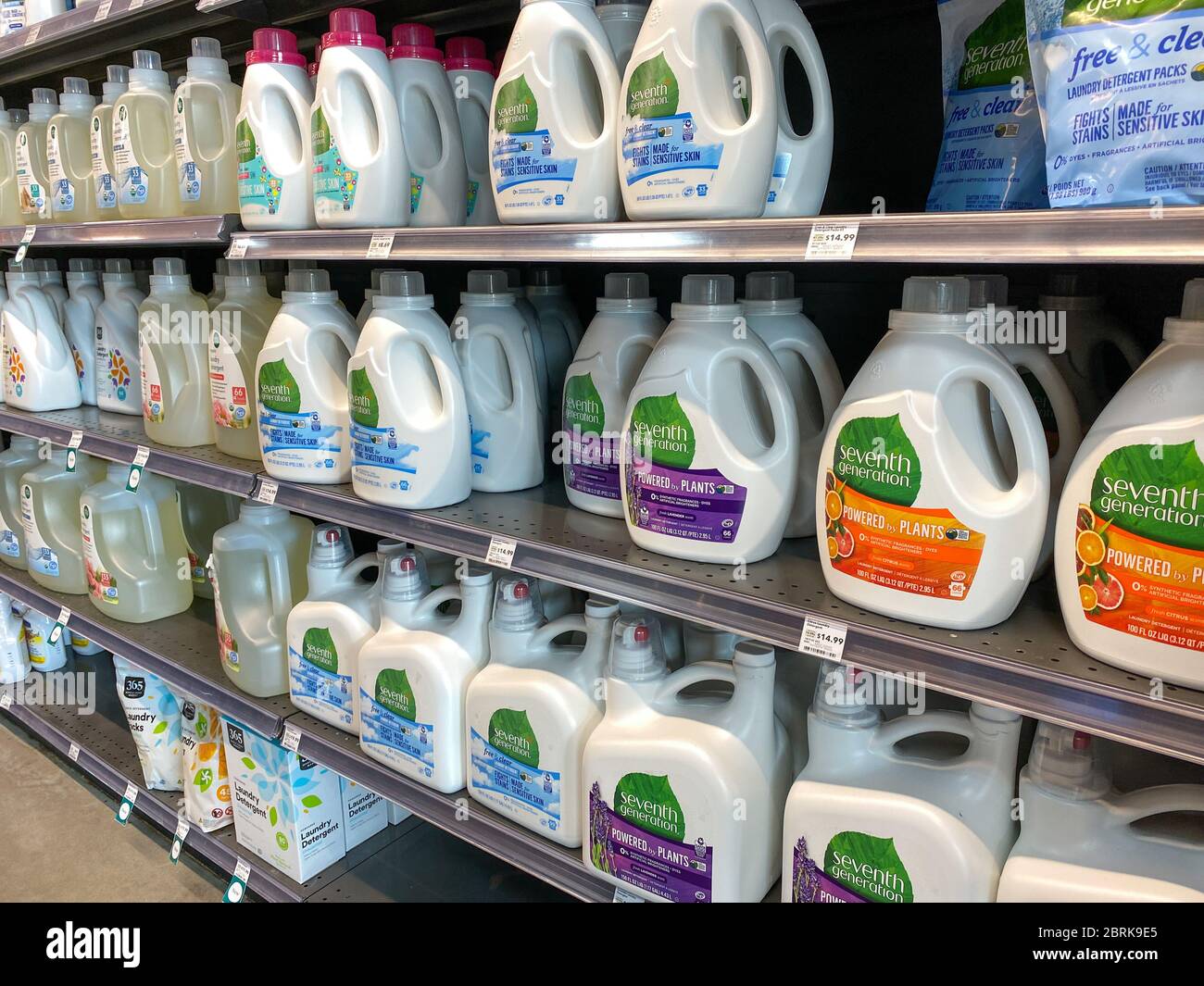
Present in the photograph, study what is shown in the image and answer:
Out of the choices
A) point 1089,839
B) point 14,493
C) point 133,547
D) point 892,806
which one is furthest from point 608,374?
point 14,493

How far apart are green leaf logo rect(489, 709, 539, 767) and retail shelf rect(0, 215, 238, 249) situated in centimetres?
100

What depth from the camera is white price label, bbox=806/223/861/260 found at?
88 centimetres

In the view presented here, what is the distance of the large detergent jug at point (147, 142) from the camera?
6.17 ft

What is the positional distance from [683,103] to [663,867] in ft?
3.28

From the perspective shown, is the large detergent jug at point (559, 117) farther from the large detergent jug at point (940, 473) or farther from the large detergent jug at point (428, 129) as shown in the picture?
the large detergent jug at point (940, 473)

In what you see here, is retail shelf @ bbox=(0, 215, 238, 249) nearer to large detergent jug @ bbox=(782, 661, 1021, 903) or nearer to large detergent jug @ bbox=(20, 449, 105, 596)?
large detergent jug @ bbox=(20, 449, 105, 596)

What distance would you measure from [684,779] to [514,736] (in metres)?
0.32

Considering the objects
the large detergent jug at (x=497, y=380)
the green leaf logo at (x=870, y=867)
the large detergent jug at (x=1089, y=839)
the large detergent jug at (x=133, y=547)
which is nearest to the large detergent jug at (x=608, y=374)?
the large detergent jug at (x=497, y=380)

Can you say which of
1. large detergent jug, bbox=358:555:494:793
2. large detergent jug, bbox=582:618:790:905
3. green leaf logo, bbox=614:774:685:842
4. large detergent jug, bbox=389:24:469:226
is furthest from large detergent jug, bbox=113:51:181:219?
green leaf logo, bbox=614:774:685:842

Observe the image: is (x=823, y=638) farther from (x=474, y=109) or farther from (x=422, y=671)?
(x=474, y=109)

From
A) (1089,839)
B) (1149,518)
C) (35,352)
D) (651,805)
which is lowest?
(651,805)

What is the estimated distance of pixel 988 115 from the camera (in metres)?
1.07
